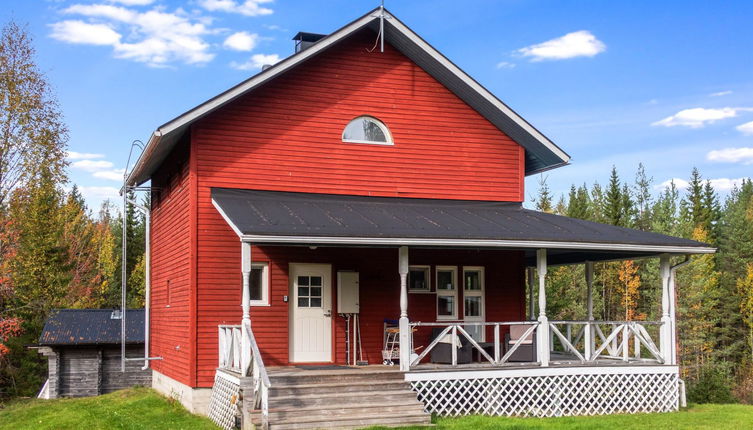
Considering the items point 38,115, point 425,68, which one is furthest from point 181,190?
point 38,115

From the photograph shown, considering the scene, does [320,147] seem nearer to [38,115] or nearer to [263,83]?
[263,83]

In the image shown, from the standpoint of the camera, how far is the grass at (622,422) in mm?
12438

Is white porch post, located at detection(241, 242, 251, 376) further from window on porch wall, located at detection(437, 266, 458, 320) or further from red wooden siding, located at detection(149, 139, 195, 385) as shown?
window on porch wall, located at detection(437, 266, 458, 320)

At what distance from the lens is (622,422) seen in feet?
43.9

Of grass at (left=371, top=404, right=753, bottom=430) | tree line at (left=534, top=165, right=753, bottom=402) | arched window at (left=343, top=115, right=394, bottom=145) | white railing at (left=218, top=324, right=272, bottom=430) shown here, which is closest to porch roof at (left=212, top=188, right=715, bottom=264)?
arched window at (left=343, top=115, right=394, bottom=145)

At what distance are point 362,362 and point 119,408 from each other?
505 cm

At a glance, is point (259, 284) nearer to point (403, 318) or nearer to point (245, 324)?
point (245, 324)

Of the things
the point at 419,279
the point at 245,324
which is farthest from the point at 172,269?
the point at 419,279

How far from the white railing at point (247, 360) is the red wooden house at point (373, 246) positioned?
0.05 meters

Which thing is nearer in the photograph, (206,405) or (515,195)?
(206,405)

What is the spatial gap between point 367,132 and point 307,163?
1530mm

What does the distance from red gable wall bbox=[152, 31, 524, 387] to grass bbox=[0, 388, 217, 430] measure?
725mm

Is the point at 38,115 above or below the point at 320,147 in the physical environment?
above

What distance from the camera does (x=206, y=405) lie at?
14500 millimetres
